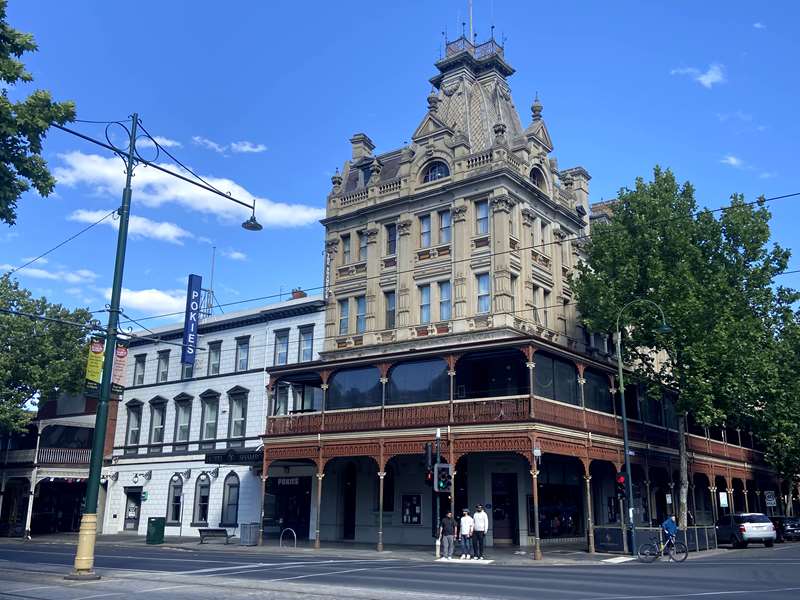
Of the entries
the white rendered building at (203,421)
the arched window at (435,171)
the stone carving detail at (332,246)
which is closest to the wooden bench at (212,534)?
the white rendered building at (203,421)

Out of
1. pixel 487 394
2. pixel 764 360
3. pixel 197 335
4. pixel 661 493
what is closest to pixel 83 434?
pixel 197 335

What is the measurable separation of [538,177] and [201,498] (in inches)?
1001

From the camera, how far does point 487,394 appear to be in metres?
34.2

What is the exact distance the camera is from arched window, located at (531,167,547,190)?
38091 millimetres

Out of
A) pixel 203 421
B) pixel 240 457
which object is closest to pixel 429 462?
pixel 240 457

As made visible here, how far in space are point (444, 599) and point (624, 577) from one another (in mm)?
7413

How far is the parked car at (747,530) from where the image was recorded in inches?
1316

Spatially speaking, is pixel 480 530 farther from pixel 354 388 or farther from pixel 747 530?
pixel 747 530

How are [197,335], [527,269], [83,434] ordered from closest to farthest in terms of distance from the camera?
1. [527,269]
2. [197,335]
3. [83,434]

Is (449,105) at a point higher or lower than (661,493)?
higher

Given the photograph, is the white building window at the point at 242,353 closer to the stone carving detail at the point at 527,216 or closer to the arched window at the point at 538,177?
the stone carving detail at the point at 527,216

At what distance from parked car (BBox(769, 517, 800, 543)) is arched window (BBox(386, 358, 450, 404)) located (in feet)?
68.7

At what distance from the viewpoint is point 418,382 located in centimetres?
3278

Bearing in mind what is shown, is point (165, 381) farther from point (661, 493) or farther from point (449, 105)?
point (661, 493)
